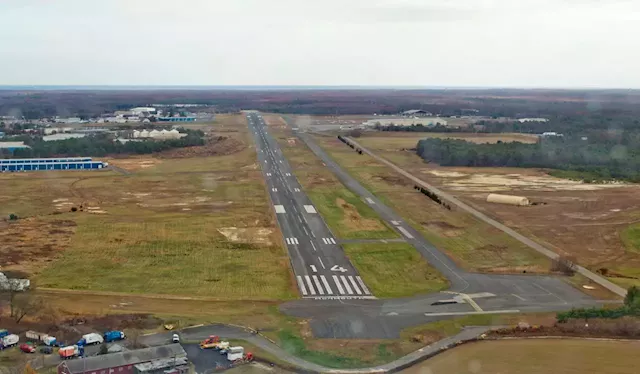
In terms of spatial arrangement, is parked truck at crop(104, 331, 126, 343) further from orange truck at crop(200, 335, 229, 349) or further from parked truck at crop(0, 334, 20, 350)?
parked truck at crop(0, 334, 20, 350)

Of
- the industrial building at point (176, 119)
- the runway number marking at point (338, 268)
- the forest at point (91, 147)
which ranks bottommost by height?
the runway number marking at point (338, 268)

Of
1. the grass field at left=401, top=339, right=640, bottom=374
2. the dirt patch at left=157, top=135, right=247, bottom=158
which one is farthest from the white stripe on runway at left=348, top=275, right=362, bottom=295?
the dirt patch at left=157, top=135, right=247, bottom=158

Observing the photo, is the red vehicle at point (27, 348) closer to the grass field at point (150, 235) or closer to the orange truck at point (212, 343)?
the orange truck at point (212, 343)

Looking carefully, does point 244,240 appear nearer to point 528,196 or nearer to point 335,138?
point 528,196

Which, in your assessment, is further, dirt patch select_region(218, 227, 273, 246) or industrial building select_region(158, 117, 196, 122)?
industrial building select_region(158, 117, 196, 122)

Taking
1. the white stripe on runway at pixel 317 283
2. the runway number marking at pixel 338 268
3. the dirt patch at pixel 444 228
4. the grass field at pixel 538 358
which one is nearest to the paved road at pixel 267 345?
the grass field at pixel 538 358
